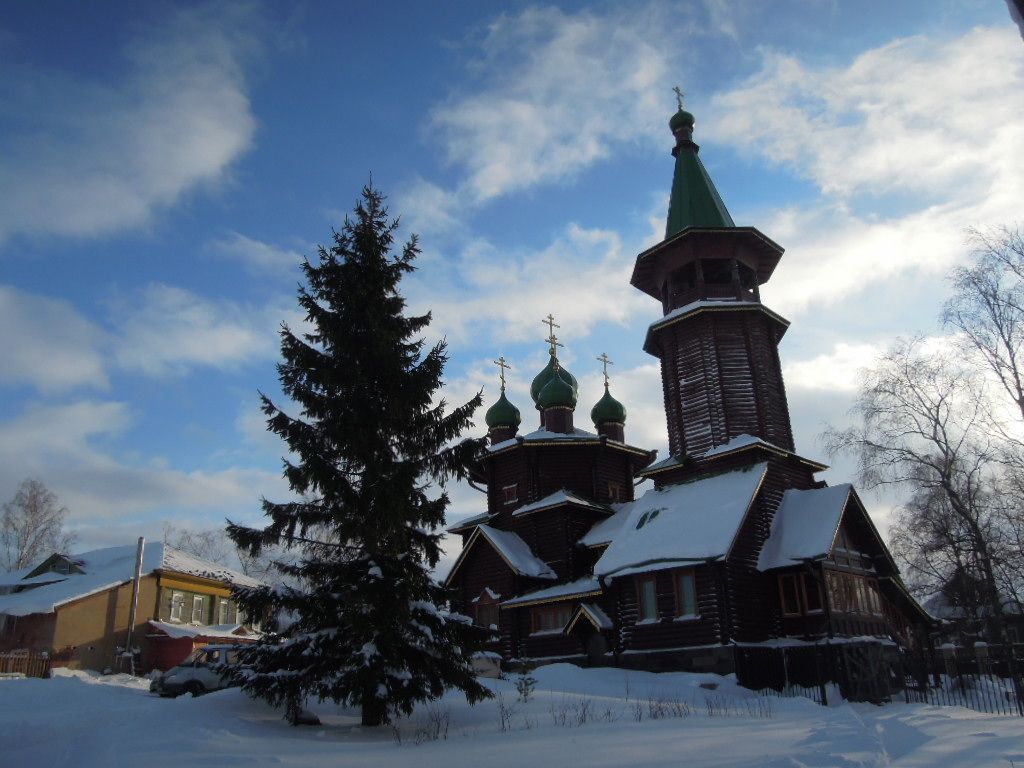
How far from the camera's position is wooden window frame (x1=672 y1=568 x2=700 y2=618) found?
23703 mm

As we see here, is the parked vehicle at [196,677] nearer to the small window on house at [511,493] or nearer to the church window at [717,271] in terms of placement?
the small window on house at [511,493]

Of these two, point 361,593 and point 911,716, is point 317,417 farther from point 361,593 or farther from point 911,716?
point 911,716

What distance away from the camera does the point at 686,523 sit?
25.2 m

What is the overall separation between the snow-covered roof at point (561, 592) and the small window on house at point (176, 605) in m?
18.7

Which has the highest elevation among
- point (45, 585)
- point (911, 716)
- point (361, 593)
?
point (45, 585)

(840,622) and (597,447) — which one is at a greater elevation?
(597,447)

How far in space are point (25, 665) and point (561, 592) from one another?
19.1m

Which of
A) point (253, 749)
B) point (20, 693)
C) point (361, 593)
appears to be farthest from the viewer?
point (20, 693)

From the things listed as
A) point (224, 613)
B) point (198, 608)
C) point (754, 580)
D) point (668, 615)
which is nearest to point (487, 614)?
point (668, 615)

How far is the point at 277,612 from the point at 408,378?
4643mm

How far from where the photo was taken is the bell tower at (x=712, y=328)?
27609 millimetres

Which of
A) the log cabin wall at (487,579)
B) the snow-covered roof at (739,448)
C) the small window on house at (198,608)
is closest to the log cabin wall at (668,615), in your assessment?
the snow-covered roof at (739,448)

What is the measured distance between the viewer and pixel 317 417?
46.6 ft

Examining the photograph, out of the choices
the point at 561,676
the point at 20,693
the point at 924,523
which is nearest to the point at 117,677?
the point at 20,693
